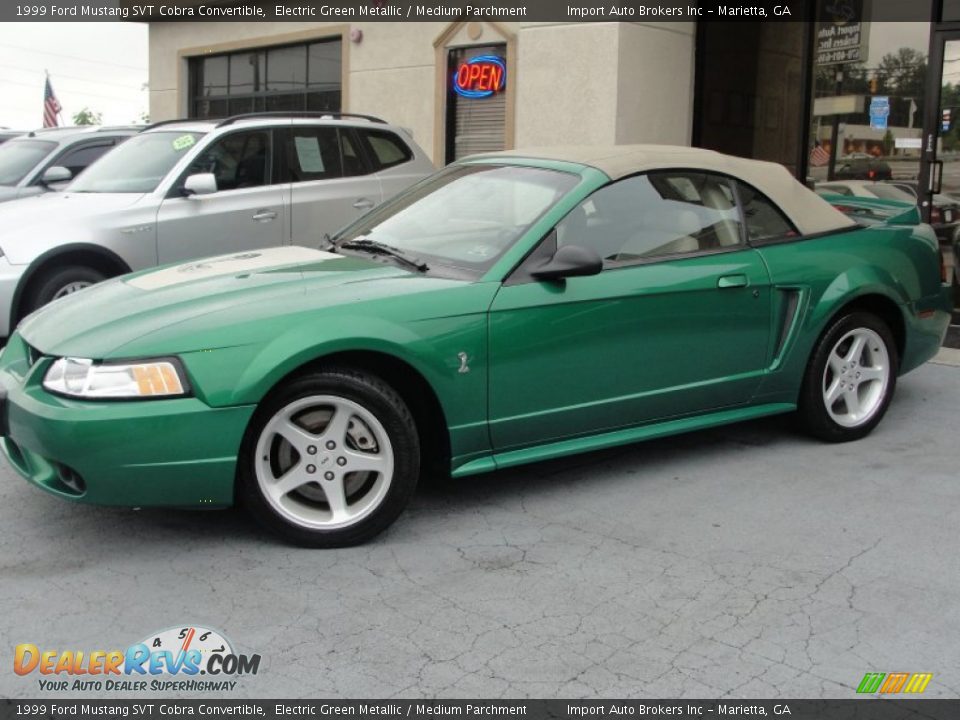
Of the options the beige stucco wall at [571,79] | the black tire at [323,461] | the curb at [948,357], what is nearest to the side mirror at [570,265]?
the black tire at [323,461]

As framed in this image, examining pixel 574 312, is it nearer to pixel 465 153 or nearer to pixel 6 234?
pixel 6 234

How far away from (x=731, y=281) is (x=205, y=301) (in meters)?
2.42

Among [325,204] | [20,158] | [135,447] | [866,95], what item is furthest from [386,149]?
[135,447]

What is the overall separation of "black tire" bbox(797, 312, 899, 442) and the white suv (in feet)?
15.6

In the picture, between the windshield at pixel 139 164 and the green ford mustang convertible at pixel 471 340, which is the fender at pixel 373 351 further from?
the windshield at pixel 139 164

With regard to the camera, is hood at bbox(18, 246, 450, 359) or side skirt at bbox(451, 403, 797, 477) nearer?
hood at bbox(18, 246, 450, 359)

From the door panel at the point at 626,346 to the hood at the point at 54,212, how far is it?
468 cm

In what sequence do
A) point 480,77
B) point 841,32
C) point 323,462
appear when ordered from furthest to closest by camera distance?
point 480,77
point 841,32
point 323,462

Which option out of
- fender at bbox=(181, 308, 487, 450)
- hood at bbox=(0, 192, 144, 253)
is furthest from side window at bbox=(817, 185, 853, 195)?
fender at bbox=(181, 308, 487, 450)

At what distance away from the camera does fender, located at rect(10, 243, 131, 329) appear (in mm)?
7711

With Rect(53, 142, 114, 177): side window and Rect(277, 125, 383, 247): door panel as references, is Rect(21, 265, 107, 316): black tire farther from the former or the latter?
Rect(53, 142, 114, 177): side window

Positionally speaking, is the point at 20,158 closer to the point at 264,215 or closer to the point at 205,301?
the point at 264,215

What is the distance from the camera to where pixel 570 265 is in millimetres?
4559

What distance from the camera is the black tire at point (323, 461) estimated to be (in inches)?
160
